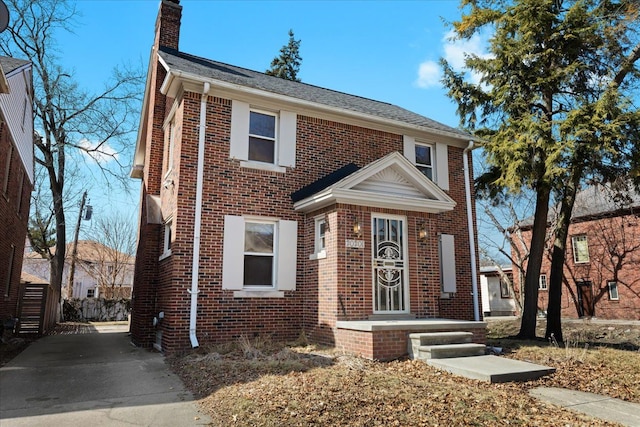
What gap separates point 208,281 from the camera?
9.76m

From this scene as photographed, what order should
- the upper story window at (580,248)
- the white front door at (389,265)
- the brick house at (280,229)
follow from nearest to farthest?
the brick house at (280,229), the white front door at (389,265), the upper story window at (580,248)

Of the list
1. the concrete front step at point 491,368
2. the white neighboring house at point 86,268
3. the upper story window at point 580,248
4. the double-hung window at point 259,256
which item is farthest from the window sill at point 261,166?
the white neighboring house at point 86,268

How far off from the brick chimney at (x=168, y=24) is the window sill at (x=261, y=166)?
19.7 ft

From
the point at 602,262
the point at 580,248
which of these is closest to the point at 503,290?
the point at 580,248

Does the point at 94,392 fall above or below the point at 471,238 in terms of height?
below

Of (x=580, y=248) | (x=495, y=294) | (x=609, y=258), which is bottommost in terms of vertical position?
(x=495, y=294)

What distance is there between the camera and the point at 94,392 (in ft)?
21.2

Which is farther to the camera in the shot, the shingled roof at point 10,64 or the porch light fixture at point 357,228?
the shingled roof at point 10,64

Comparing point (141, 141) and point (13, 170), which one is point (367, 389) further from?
point (13, 170)

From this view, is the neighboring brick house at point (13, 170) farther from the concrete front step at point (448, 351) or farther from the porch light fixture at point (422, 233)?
the concrete front step at point (448, 351)

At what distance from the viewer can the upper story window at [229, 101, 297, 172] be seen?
35.1ft

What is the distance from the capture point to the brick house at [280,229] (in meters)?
9.57

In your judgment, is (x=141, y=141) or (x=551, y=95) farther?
(x=141, y=141)

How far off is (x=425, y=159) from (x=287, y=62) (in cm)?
2406
